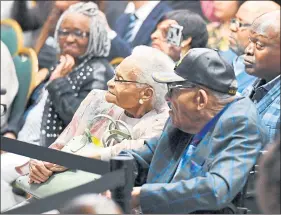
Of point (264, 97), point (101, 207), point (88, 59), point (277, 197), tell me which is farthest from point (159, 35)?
point (277, 197)

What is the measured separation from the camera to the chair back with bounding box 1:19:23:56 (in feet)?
22.2

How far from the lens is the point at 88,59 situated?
5.81 metres

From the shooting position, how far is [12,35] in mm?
6895

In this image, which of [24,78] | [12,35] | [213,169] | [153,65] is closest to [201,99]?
[213,169]

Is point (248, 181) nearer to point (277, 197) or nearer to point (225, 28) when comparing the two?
point (277, 197)

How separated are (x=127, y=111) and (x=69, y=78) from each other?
149 centimetres

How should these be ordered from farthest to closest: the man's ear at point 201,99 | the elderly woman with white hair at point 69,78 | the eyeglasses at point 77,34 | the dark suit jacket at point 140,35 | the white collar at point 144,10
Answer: the white collar at point 144,10 < the dark suit jacket at point 140,35 < the eyeglasses at point 77,34 < the elderly woman with white hair at point 69,78 < the man's ear at point 201,99

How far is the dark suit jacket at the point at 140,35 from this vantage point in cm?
621

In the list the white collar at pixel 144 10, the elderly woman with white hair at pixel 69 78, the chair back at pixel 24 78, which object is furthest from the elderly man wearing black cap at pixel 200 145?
the white collar at pixel 144 10

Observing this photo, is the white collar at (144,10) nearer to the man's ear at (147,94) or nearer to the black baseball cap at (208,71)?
the man's ear at (147,94)

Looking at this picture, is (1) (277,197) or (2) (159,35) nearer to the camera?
(1) (277,197)

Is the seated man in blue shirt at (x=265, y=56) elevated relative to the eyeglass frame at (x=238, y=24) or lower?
elevated

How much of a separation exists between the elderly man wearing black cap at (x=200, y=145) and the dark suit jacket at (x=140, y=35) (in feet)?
8.17

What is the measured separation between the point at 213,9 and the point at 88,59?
112 cm
